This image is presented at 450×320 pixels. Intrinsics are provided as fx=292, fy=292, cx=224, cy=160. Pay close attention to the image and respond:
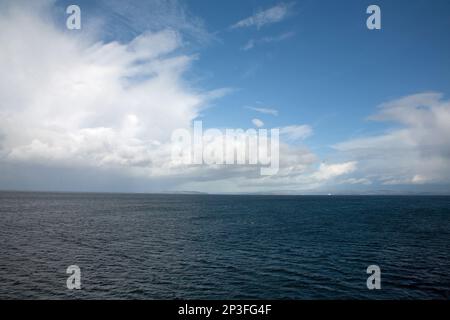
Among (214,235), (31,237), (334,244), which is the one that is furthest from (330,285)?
(31,237)

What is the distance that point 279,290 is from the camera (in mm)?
36438

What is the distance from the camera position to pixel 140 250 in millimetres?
57688

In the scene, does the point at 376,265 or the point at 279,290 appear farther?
the point at 376,265

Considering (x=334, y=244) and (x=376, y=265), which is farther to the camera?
(x=334, y=244)
